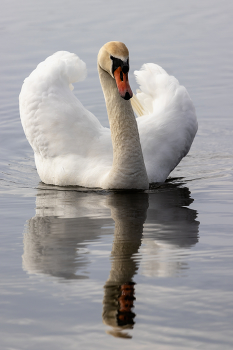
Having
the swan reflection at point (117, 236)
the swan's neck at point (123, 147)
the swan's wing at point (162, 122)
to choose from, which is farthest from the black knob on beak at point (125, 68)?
the swan reflection at point (117, 236)

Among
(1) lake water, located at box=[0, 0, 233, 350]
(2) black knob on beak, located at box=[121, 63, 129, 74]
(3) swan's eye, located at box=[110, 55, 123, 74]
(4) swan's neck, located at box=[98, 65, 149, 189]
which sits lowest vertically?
(1) lake water, located at box=[0, 0, 233, 350]

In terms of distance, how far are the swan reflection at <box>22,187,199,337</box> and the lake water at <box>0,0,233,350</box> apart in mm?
11

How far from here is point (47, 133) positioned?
322 inches

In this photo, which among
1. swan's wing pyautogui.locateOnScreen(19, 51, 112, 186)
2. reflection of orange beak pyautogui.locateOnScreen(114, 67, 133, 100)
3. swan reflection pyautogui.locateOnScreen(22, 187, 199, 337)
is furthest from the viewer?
swan's wing pyautogui.locateOnScreen(19, 51, 112, 186)

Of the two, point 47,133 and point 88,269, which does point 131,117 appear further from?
point 88,269

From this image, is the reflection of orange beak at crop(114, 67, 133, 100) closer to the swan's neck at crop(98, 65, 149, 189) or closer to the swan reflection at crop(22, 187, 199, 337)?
the swan's neck at crop(98, 65, 149, 189)

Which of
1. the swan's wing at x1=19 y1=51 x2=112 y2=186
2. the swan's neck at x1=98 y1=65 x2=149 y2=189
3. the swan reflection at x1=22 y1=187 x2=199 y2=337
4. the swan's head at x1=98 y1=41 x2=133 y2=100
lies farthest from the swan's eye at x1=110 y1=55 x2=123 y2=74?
the swan reflection at x1=22 y1=187 x2=199 y2=337

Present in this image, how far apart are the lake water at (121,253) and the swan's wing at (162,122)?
322 mm

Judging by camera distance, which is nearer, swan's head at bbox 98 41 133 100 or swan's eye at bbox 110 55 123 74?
swan's head at bbox 98 41 133 100

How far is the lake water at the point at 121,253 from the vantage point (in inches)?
162

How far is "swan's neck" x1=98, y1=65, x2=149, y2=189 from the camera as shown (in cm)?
732

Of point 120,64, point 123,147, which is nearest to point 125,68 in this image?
point 120,64

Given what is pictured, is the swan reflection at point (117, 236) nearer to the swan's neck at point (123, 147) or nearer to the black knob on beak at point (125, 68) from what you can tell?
the swan's neck at point (123, 147)

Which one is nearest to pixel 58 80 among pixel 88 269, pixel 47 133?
pixel 47 133
